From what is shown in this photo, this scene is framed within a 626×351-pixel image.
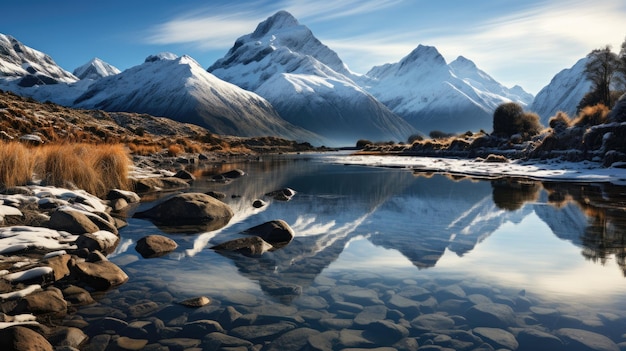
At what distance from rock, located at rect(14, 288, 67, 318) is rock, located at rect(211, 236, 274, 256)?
3571 millimetres

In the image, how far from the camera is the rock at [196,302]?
5.84m

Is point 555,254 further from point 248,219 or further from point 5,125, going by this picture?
point 5,125

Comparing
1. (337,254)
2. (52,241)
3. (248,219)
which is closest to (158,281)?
(52,241)

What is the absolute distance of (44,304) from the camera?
5453mm

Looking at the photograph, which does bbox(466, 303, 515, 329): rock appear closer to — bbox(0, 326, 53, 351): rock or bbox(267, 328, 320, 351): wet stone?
bbox(267, 328, 320, 351): wet stone

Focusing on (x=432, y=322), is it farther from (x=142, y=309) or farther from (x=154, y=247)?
(x=154, y=247)

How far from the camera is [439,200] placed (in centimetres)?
1647

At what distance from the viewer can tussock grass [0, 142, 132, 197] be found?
41.7ft

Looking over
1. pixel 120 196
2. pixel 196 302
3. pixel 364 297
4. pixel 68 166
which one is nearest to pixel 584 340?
pixel 364 297

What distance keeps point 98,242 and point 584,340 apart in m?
8.07

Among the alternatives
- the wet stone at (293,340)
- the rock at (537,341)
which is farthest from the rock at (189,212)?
the rock at (537,341)

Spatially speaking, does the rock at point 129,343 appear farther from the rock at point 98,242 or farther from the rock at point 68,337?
the rock at point 98,242

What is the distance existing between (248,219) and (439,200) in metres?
7.71

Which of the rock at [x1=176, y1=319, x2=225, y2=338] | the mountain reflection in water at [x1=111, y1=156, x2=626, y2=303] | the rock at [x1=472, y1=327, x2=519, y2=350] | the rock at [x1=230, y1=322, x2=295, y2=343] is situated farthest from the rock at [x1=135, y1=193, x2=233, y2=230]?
the rock at [x1=472, y1=327, x2=519, y2=350]
